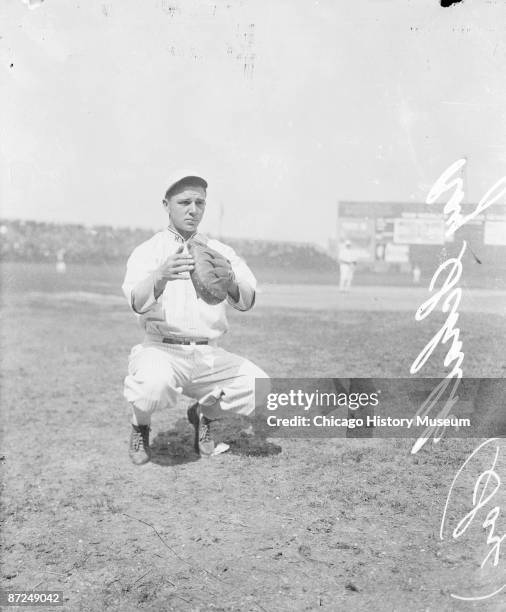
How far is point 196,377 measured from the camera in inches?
112

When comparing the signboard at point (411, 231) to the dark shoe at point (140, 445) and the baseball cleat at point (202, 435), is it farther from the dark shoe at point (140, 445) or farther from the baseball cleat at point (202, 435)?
the dark shoe at point (140, 445)

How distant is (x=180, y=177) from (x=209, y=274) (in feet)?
1.70

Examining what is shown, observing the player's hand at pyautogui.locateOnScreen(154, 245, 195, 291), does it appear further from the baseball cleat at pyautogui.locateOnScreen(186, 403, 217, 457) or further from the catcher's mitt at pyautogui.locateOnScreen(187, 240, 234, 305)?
the baseball cleat at pyautogui.locateOnScreen(186, 403, 217, 457)

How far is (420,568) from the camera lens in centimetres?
192

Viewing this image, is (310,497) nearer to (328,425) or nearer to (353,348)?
(328,425)

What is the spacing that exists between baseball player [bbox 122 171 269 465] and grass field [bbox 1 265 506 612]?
0.34 metres

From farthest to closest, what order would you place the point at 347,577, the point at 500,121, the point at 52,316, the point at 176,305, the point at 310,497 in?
the point at 52,316, the point at 500,121, the point at 176,305, the point at 310,497, the point at 347,577

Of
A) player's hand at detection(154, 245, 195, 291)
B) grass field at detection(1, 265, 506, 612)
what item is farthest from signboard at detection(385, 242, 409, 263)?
player's hand at detection(154, 245, 195, 291)

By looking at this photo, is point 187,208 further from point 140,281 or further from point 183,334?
point 183,334

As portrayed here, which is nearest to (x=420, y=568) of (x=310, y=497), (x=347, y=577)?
(x=347, y=577)

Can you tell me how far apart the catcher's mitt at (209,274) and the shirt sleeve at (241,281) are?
0.12 m

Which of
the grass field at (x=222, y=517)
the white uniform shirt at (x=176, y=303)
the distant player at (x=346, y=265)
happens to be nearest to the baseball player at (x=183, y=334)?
the white uniform shirt at (x=176, y=303)

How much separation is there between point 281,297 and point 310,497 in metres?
8.44

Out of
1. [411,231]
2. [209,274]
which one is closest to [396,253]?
[411,231]
